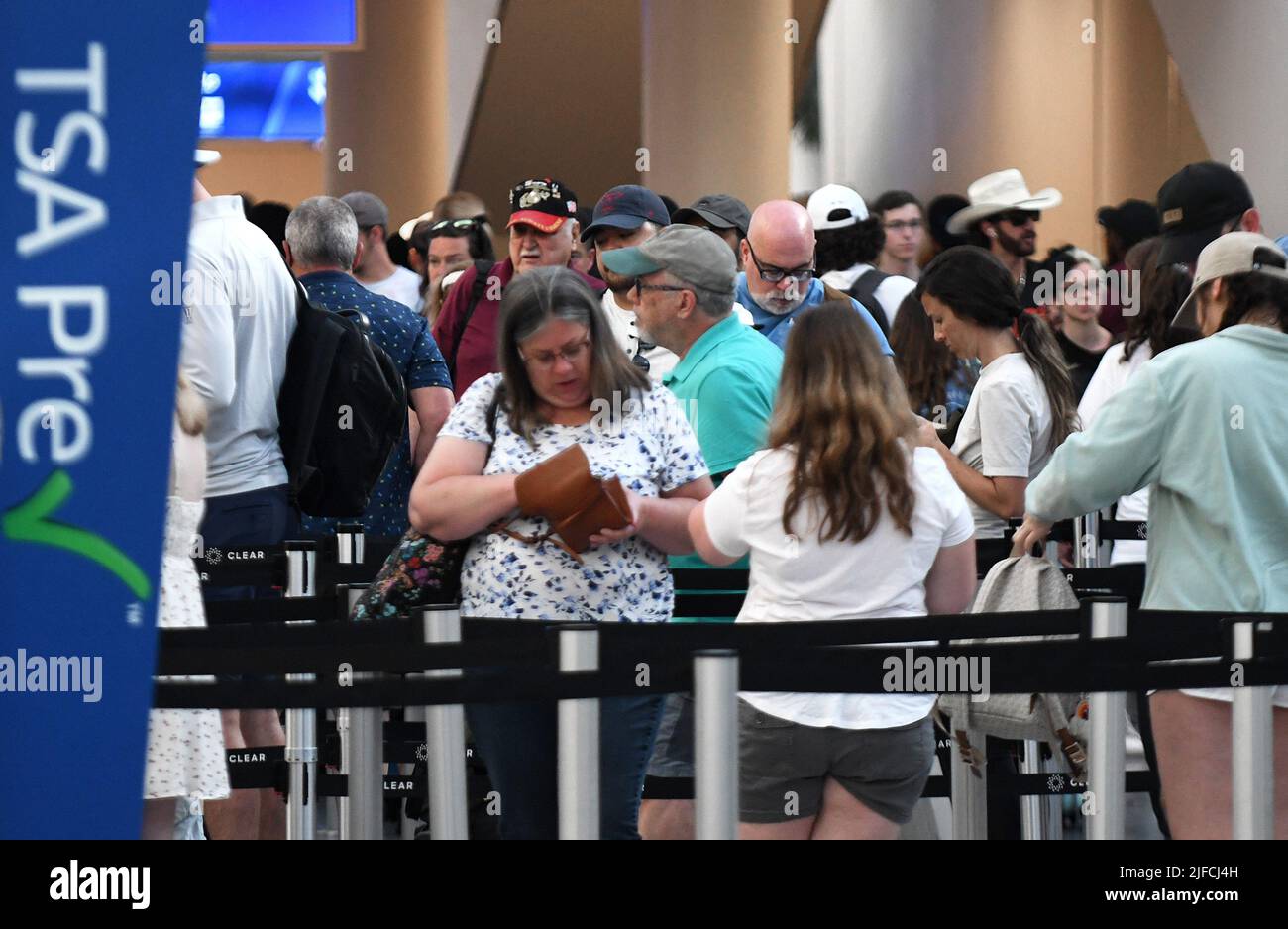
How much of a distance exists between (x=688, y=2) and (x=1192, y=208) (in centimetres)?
469

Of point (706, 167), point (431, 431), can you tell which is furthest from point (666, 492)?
point (706, 167)

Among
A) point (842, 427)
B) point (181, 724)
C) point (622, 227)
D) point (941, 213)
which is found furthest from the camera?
point (941, 213)

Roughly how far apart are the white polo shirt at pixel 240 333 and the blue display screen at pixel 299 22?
517cm

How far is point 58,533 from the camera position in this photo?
8.19ft

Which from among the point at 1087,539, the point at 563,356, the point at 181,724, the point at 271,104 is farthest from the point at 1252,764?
the point at 271,104

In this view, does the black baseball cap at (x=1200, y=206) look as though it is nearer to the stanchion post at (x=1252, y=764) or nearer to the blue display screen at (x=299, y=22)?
the stanchion post at (x=1252, y=764)

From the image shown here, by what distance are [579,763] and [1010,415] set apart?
2190 millimetres

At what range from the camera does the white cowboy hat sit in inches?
306

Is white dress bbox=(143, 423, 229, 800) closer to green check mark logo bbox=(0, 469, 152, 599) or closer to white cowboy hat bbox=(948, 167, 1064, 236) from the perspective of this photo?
green check mark logo bbox=(0, 469, 152, 599)

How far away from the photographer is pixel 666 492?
373 cm

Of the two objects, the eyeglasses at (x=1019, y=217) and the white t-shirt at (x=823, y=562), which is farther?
the eyeglasses at (x=1019, y=217)

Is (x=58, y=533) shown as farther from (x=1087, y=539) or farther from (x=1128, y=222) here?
(x=1128, y=222)

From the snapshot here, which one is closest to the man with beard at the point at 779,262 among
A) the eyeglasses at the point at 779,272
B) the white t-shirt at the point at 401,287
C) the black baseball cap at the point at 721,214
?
the eyeglasses at the point at 779,272

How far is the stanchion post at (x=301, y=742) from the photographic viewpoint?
4.33 metres
